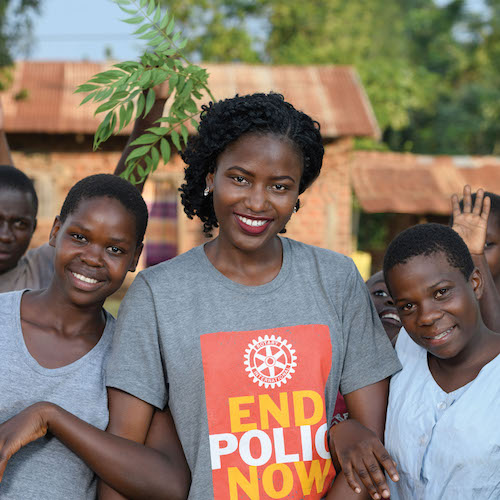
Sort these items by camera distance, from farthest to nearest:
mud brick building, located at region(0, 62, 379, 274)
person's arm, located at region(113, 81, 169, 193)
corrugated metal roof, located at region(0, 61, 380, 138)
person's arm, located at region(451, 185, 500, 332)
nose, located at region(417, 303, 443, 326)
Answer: mud brick building, located at region(0, 62, 379, 274)
corrugated metal roof, located at region(0, 61, 380, 138)
person's arm, located at region(113, 81, 169, 193)
person's arm, located at region(451, 185, 500, 332)
nose, located at region(417, 303, 443, 326)

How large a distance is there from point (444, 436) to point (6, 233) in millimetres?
2049

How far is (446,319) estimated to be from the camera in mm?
2129

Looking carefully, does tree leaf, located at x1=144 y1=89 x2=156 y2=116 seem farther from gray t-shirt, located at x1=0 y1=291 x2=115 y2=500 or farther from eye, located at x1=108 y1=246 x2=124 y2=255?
gray t-shirt, located at x1=0 y1=291 x2=115 y2=500

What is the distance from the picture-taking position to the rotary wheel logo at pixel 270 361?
1.92 meters

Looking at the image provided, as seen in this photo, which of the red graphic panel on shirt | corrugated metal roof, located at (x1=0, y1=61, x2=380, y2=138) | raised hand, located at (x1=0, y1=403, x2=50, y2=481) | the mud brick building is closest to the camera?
raised hand, located at (x1=0, y1=403, x2=50, y2=481)

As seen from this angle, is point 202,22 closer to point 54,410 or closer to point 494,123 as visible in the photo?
Answer: point 494,123

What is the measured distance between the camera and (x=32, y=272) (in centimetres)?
290

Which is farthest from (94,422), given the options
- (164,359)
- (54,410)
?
(164,359)

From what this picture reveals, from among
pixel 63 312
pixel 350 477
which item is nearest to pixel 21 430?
pixel 63 312

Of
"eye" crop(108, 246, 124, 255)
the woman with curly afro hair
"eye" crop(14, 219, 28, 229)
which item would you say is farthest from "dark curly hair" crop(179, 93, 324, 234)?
"eye" crop(14, 219, 28, 229)

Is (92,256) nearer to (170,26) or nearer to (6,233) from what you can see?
(6,233)

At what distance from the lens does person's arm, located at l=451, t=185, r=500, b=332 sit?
2.44 m

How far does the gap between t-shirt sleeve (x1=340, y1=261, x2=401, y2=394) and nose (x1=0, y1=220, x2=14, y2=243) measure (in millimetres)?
1633

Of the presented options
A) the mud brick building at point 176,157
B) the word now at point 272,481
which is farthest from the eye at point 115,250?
the mud brick building at point 176,157
